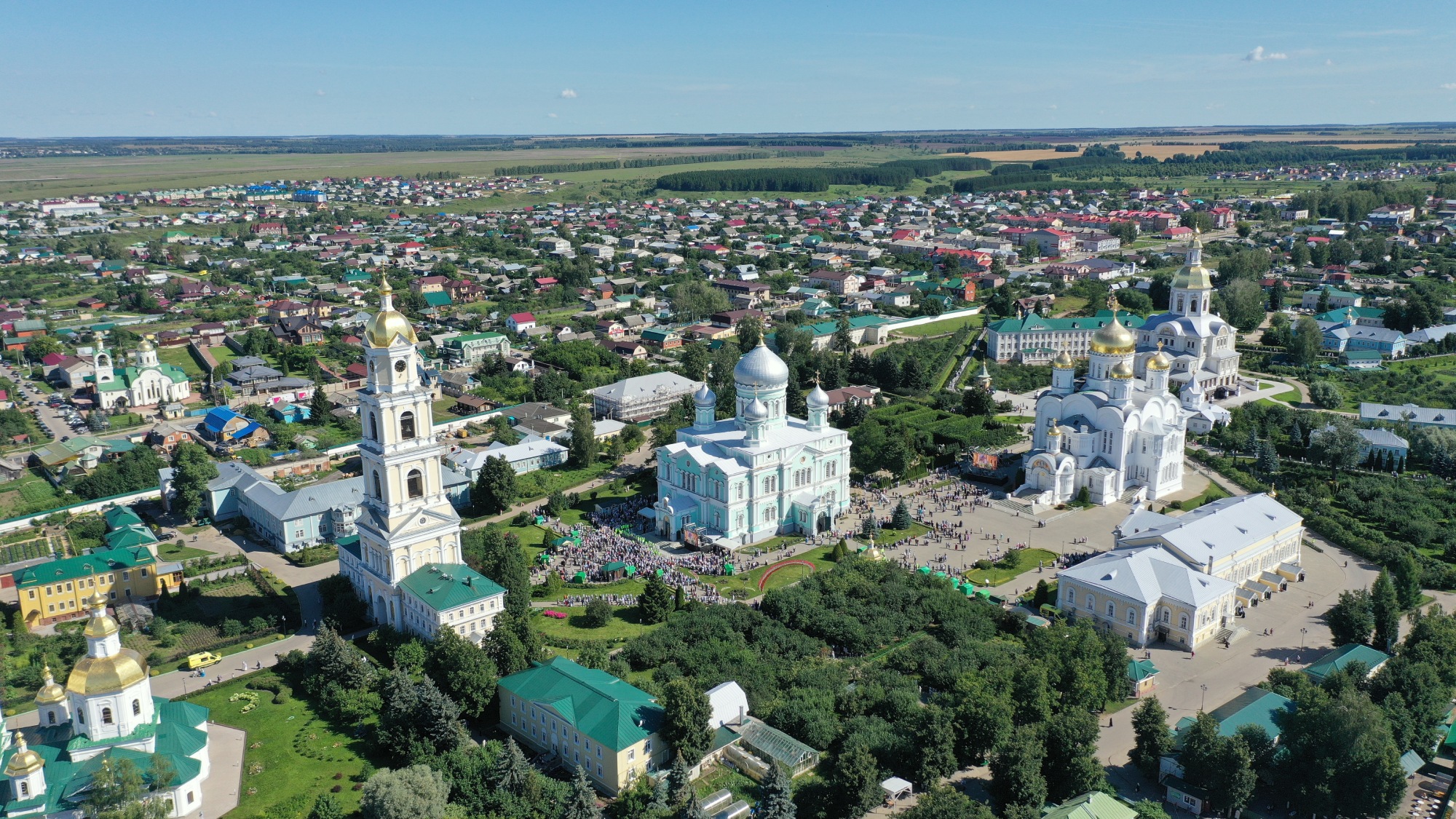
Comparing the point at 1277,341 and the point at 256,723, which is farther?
the point at 1277,341

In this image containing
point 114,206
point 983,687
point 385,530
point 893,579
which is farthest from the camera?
point 114,206

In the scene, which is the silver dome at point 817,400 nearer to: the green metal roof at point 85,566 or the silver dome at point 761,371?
the silver dome at point 761,371

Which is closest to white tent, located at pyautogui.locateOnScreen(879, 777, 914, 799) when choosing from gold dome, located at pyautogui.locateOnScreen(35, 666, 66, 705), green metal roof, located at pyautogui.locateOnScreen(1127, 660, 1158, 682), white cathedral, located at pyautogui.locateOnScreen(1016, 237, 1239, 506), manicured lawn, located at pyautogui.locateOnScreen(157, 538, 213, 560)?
green metal roof, located at pyautogui.locateOnScreen(1127, 660, 1158, 682)

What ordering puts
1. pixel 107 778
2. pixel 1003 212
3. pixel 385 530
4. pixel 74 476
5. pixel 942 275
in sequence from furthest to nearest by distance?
1. pixel 1003 212
2. pixel 942 275
3. pixel 74 476
4. pixel 385 530
5. pixel 107 778

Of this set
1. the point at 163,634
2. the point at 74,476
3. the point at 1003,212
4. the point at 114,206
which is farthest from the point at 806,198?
the point at 163,634

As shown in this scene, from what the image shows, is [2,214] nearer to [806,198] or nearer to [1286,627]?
[806,198]

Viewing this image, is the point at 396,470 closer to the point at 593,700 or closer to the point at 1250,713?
the point at 593,700
